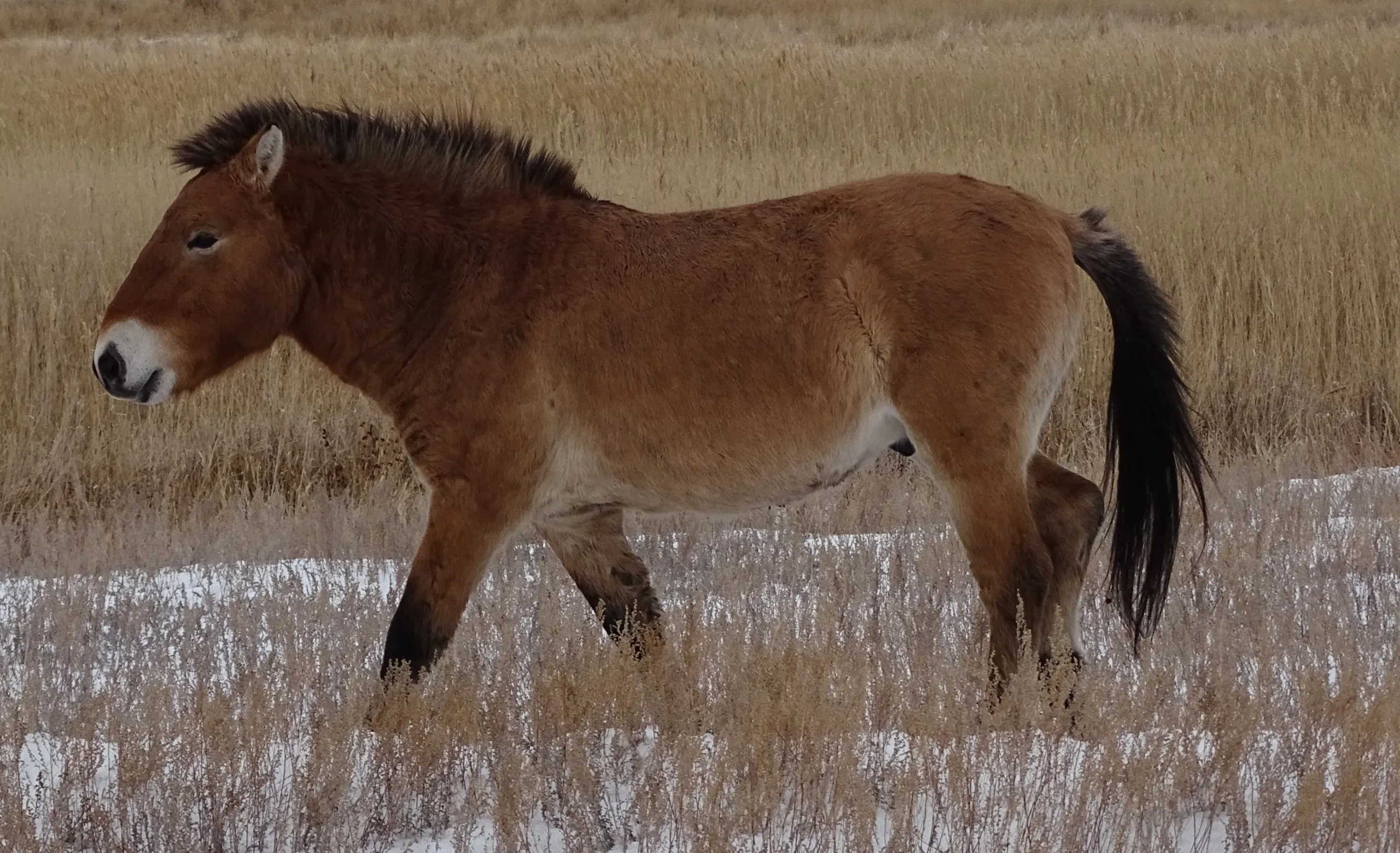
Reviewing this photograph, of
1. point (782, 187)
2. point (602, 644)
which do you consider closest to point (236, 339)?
point (602, 644)

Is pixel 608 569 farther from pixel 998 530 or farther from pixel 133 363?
pixel 133 363

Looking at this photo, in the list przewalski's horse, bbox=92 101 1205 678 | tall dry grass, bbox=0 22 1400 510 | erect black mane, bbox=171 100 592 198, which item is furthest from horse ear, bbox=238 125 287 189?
tall dry grass, bbox=0 22 1400 510

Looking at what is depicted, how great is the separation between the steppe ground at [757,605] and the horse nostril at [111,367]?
0.81 meters

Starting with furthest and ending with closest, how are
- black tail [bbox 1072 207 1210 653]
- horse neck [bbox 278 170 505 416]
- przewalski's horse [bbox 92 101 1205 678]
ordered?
black tail [bbox 1072 207 1210 653] < horse neck [bbox 278 170 505 416] < przewalski's horse [bbox 92 101 1205 678]

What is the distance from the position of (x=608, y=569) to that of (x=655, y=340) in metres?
0.74

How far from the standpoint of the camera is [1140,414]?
14.1 ft

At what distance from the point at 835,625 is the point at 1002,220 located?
135 cm

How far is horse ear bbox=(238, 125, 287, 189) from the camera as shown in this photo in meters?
4.01

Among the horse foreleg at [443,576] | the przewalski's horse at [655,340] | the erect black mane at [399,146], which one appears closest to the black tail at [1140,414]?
the przewalski's horse at [655,340]

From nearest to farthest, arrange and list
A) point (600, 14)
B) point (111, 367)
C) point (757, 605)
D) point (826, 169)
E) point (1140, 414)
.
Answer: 1. point (111, 367)
2. point (1140, 414)
3. point (757, 605)
4. point (826, 169)
5. point (600, 14)

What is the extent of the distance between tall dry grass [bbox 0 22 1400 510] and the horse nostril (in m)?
2.55

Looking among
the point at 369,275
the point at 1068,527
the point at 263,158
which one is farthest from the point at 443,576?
the point at 1068,527

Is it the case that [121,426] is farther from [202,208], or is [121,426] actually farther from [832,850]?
[832,850]

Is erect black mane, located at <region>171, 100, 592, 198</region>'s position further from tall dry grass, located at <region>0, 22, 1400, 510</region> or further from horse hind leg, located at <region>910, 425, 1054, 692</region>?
tall dry grass, located at <region>0, 22, 1400, 510</region>
